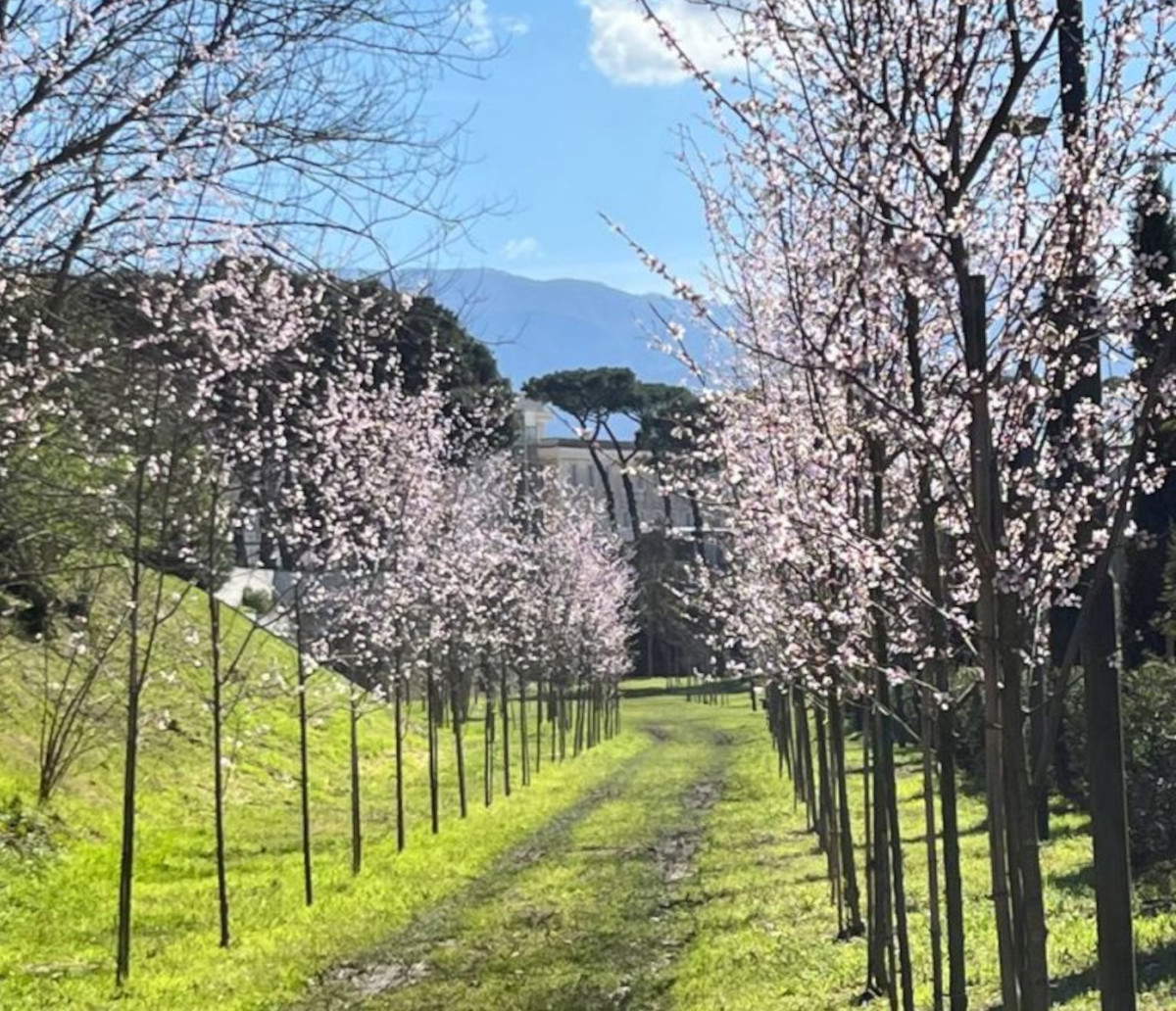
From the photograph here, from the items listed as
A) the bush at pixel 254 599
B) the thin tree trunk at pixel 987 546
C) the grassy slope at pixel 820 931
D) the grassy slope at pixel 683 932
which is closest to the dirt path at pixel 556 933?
the grassy slope at pixel 683 932

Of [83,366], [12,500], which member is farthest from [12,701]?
[83,366]

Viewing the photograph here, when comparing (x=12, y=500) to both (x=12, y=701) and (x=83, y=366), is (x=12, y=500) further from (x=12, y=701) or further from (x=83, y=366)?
(x=12, y=701)

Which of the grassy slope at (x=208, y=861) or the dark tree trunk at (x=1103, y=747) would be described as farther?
the grassy slope at (x=208, y=861)

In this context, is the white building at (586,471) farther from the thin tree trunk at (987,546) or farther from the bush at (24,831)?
the thin tree trunk at (987,546)

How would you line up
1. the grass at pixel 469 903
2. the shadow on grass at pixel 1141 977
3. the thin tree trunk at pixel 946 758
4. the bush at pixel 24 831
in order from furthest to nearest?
the bush at pixel 24 831, the grass at pixel 469 903, the shadow on grass at pixel 1141 977, the thin tree trunk at pixel 946 758

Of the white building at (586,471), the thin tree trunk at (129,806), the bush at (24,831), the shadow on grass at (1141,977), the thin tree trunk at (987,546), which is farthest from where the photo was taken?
the white building at (586,471)

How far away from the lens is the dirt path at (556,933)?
1041 centimetres

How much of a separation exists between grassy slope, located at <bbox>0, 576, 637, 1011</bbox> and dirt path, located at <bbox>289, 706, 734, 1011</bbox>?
16.3 inches

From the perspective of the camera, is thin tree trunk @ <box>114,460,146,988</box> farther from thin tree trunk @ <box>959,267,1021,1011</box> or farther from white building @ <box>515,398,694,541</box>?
white building @ <box>515,398,694,541</box>

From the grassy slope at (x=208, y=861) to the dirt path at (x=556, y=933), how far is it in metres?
0.41

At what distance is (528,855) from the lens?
17.9 meters

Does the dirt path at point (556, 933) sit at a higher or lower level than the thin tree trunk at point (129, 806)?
lower

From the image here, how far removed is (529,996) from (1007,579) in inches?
279

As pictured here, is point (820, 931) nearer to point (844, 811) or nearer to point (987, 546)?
point (844, 811)
